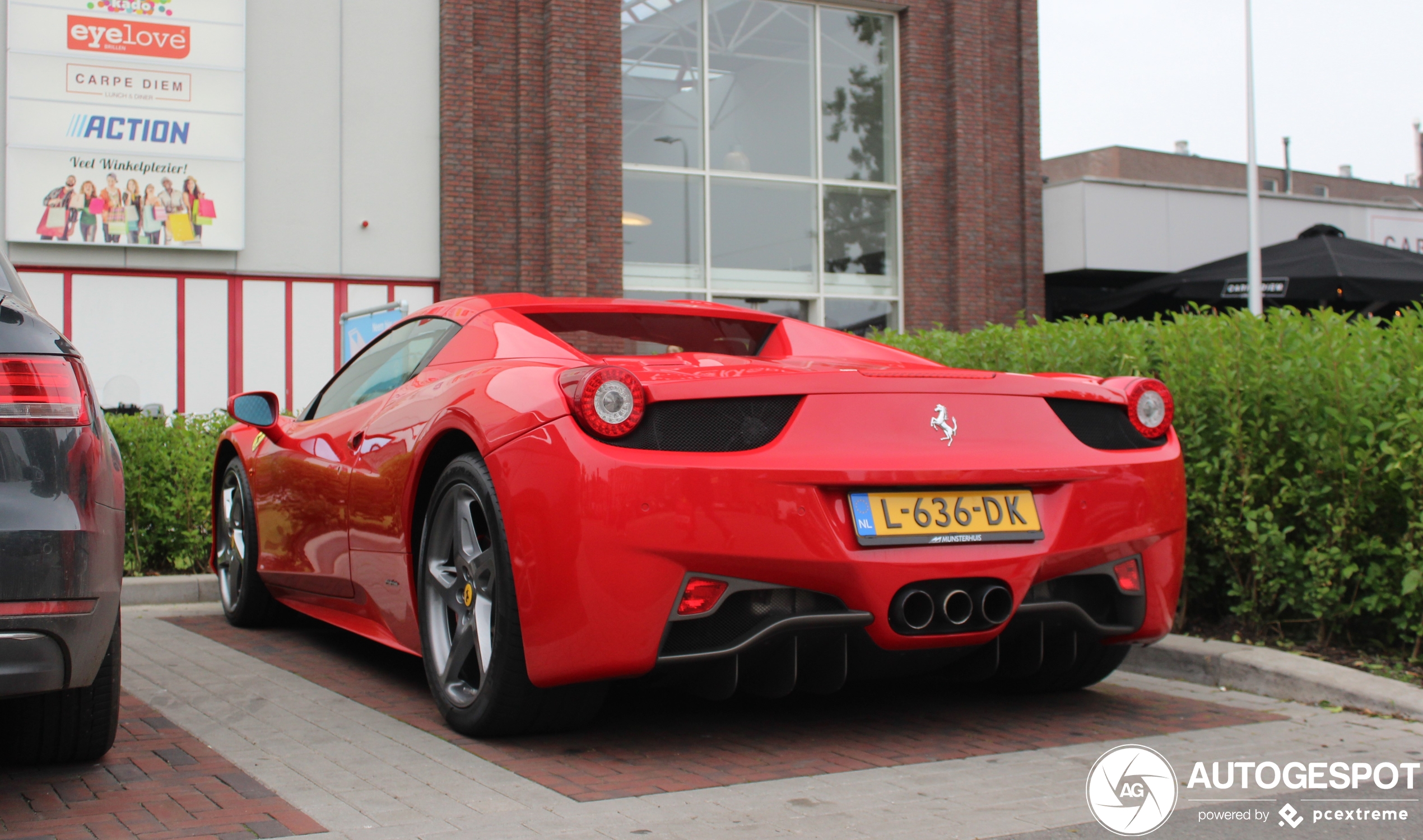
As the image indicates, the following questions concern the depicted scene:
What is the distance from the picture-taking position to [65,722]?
3236mm

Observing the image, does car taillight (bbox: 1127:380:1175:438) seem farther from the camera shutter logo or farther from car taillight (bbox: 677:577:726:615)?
car taillight (bbox: 677:577:726:615)

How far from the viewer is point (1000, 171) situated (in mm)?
18828

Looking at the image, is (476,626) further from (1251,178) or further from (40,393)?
(1251,178)

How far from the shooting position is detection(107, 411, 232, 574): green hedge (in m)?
7.39

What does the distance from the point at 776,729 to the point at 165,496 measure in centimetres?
503

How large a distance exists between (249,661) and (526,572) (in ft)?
7.40

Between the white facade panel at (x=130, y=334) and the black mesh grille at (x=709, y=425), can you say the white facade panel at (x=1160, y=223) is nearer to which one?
the white facade panel at (x=130, y=334)

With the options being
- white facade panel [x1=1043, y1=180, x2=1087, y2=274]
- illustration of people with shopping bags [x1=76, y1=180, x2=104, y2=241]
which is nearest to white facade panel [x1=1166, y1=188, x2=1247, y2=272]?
white facade panel [x1=1043, y1=180, x2=1087, y2=274]

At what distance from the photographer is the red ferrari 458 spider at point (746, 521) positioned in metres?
3.14

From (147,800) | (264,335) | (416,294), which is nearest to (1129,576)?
(147,800)

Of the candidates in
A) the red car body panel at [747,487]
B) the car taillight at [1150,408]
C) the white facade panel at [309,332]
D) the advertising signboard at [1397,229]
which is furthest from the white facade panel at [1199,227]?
the red car body panel at [747,487]

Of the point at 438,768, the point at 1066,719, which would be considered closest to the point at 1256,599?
the point at 1066,719

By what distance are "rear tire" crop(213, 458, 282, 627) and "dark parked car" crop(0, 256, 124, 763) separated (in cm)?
270

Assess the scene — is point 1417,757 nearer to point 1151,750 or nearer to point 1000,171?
point 1151,750
